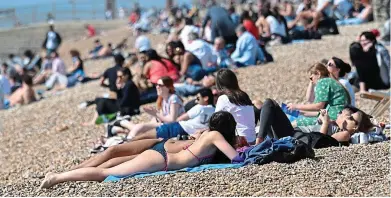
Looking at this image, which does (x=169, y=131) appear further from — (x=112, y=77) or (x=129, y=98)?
(x=112, y=77)

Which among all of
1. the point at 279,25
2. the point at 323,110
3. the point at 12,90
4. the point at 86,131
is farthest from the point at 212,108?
the point at 12,90

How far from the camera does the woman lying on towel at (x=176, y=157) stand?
7727 millimetres

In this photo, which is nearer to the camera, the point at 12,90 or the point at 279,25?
the point at 279,25

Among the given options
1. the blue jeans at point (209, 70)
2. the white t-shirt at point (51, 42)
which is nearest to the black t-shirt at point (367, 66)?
the blue jeans at point (209, 70)

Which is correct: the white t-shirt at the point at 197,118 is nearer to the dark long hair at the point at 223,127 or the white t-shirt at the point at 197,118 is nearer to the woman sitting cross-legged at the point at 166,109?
the woman sitting cross-legged at the point at 166,109

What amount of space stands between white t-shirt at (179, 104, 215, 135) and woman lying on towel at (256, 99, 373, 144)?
4.52 ft

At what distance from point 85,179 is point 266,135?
6.26 feet

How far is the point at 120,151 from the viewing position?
836 cm

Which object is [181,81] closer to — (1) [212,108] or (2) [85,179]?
(1) [212,108]

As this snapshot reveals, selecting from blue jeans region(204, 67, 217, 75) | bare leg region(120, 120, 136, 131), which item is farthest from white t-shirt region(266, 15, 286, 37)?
bare leg region(120, 120, 136, 131)

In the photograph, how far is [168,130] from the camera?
33.4ft

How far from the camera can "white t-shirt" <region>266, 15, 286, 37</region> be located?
18.3 metres

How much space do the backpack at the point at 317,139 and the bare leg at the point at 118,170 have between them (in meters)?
1.53

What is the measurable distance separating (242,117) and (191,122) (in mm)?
1538
